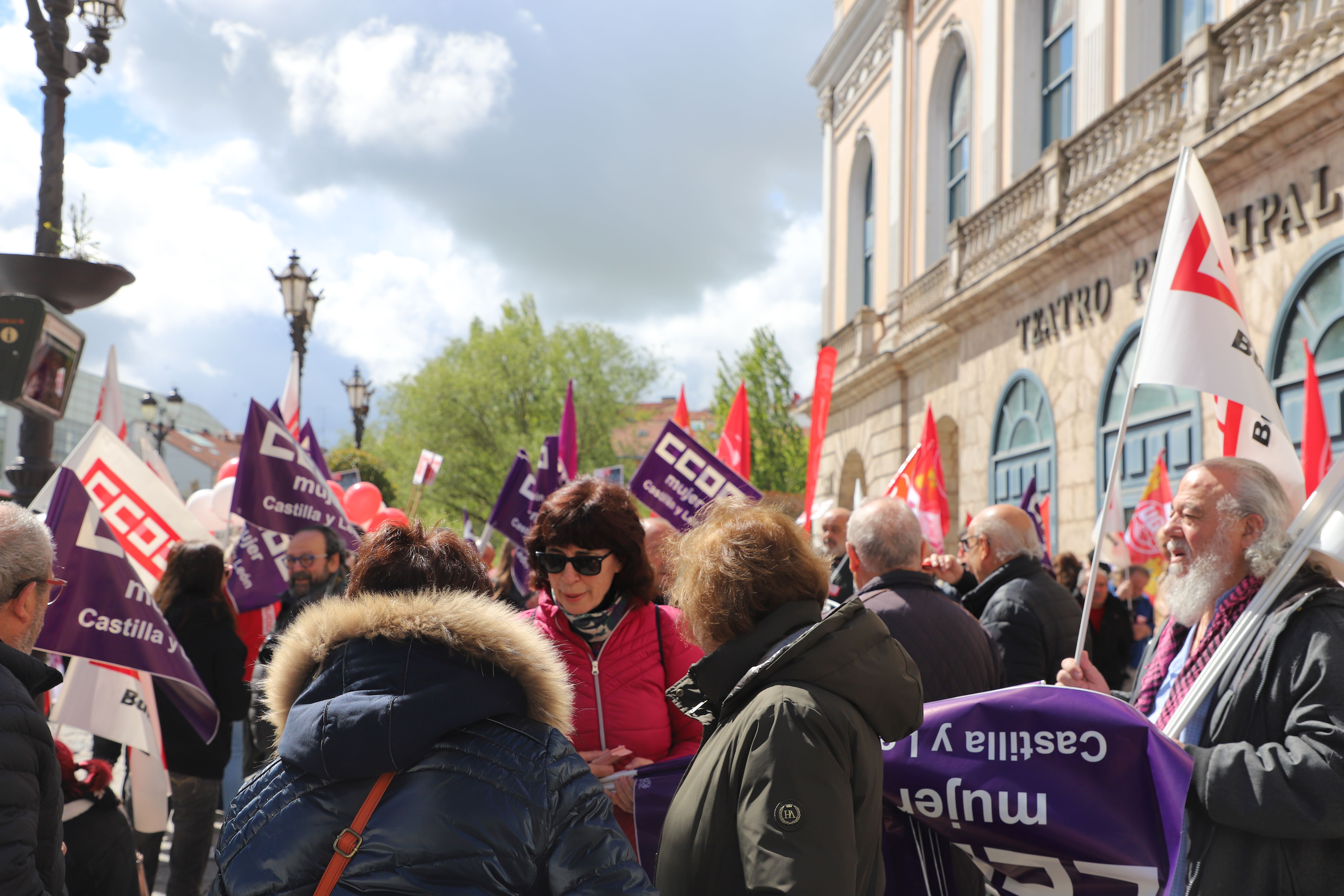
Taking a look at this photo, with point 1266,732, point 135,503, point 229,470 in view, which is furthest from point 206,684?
point 229,470

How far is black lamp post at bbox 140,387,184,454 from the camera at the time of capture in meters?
17.1

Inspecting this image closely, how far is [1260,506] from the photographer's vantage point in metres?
2.86

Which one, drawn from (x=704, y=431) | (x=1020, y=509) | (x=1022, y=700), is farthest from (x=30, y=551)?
(x=704, y=431)

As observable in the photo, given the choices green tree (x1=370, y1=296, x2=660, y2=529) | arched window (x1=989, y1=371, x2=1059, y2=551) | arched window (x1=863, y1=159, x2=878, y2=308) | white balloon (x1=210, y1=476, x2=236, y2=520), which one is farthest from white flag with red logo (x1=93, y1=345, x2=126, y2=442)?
green tree (x1=370, y1=296, x2=660, y2=529)

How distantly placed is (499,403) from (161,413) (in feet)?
62.3

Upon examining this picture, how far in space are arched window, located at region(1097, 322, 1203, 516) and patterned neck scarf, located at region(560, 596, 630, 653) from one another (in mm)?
8830

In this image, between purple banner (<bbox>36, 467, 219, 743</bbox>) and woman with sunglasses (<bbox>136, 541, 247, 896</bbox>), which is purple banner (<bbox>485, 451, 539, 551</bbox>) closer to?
woman with sunglasses (<bbox>136, 541, 247, 896</bbox>)

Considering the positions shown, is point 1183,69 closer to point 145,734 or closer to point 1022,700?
point 1022,700

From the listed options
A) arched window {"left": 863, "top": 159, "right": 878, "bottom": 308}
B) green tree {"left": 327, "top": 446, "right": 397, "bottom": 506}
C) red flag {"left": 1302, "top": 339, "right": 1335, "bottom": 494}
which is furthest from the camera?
green tree {"left": 327, "top": 446, "right": 397, "bottom": 506}

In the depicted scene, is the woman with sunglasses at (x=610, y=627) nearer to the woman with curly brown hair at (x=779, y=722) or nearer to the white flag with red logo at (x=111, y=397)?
the woman with curly brown hair at (x=779, y=722)

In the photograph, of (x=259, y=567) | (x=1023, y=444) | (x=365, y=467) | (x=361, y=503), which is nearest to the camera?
(x=259, y=567)

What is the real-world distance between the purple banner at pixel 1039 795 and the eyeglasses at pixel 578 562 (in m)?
1.03

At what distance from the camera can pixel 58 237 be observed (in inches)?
218

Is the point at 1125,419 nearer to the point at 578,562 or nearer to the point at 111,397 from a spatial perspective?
the point at 578,562
